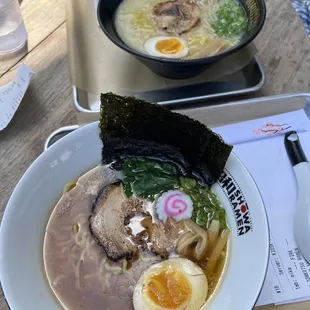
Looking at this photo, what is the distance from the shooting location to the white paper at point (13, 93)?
53.3 inches

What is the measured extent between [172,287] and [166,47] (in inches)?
36.0

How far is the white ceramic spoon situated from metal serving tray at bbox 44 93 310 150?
0.11 metres

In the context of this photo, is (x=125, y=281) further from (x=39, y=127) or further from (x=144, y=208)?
(x=39, y=127)

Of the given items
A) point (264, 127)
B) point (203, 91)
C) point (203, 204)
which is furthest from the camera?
point (203, 91)

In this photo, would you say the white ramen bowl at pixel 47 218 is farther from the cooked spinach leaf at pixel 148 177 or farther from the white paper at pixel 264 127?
the white paper at pixel 264 127

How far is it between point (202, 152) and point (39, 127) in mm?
581

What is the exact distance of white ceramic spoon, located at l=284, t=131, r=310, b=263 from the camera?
1.08 metres

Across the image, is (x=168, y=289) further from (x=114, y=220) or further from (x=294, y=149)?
(x=294, y=149)

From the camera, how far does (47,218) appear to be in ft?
3.39

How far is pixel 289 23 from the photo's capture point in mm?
1664

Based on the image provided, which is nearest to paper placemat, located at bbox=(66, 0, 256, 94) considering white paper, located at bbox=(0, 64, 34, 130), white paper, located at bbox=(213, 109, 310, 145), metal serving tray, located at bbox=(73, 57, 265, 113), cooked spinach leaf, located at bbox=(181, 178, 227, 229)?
metal serving tray, located at bbox=(73, 57, 265, 113)

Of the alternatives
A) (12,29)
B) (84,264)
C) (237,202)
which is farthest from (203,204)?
(12,29)

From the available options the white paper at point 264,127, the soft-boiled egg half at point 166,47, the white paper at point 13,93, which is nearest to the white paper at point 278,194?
the white paper at point 264,127

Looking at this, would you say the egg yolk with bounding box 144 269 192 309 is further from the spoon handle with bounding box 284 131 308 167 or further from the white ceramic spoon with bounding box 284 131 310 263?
the spoon handle with bounding box 284 131 308 167
